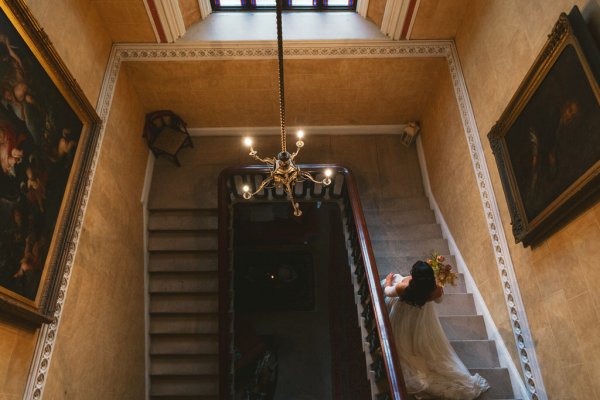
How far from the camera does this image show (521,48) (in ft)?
13.2

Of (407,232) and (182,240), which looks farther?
(182,240)

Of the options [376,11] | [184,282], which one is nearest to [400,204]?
[376,11]

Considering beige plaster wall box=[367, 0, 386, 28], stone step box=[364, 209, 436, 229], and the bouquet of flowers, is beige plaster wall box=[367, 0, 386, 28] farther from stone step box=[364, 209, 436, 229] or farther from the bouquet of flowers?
the bouquet of flowers

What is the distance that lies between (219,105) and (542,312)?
5.35 m

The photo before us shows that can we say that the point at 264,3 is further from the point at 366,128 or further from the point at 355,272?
the point at 355,272

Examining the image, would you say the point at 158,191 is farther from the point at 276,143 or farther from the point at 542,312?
the point at 542,312

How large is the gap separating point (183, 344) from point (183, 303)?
1.86 feet

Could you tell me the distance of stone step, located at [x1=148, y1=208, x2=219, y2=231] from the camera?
648 centimetres

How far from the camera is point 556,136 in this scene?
337 cm

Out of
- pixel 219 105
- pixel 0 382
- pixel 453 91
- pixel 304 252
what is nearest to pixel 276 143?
pixel 219 105

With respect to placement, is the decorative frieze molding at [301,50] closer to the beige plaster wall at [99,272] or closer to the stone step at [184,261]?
the beige plaster wall at [99,272]

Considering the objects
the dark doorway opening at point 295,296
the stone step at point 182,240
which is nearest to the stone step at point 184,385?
the stone step at point 182,240

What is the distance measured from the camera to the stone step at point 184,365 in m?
5.70

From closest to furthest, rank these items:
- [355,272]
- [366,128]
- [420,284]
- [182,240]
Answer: [420,284] → [355,272] → [182,240] → [366,128]
